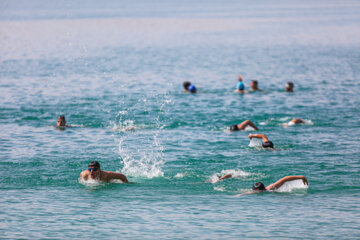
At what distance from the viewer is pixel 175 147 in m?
27.8

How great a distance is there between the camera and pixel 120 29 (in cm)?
10706

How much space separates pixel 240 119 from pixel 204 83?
47.5 feet

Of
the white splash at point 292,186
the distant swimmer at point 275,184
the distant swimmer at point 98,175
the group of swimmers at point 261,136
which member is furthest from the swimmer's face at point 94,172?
the white splash at point 292,186

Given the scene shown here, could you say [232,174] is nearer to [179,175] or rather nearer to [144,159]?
[179,175]

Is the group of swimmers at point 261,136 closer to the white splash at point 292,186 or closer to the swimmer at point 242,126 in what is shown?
the swimmer at point 242,126

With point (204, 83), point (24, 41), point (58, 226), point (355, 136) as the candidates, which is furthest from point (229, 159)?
point (24, 41)

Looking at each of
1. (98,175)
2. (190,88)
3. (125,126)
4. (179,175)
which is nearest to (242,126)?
(125,126)

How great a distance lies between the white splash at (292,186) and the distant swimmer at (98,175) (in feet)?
19.1

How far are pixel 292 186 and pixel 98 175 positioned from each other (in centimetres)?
711

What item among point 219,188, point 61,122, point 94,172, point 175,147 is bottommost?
point 219,188

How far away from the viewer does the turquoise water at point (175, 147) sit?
1839 centimetres

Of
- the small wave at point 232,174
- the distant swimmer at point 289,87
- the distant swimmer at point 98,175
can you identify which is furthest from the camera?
the distant swimmer at point 289,87

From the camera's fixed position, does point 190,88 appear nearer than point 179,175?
No

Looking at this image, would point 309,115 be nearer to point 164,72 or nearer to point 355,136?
point 355,136
